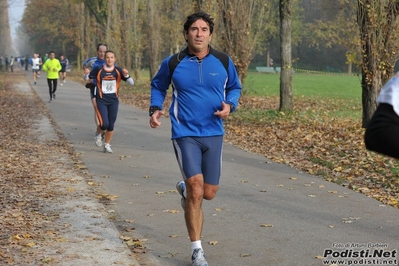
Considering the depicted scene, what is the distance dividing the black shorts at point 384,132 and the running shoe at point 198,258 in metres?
2.80

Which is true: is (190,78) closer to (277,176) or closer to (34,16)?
(277,176)

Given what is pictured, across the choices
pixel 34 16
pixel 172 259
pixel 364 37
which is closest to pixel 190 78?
pixel 172 259

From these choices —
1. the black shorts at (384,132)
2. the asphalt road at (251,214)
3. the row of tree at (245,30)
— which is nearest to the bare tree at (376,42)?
the row of tree at (245,30)

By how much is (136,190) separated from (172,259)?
344 centimetres

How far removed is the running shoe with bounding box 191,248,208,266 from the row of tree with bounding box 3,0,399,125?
10.8m

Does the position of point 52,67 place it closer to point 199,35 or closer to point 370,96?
point 370,96

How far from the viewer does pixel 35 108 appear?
25.4m

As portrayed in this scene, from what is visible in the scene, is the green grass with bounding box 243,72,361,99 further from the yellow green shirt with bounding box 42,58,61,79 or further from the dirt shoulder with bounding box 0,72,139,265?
the dirt shoulder with bounding box 0,72,139,265

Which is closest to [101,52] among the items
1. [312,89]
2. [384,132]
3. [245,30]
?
[245,30]

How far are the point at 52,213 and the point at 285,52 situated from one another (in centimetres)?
1321

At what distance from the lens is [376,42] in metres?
15.8

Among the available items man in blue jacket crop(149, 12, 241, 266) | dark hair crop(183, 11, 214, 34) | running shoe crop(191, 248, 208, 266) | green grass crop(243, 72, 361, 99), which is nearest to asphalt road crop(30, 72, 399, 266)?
running shoe crop(191, 248, 208, 266)

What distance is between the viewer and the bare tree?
1559 centimetres

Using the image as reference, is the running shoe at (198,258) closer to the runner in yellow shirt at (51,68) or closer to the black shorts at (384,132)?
the black shorts at (384,132)
